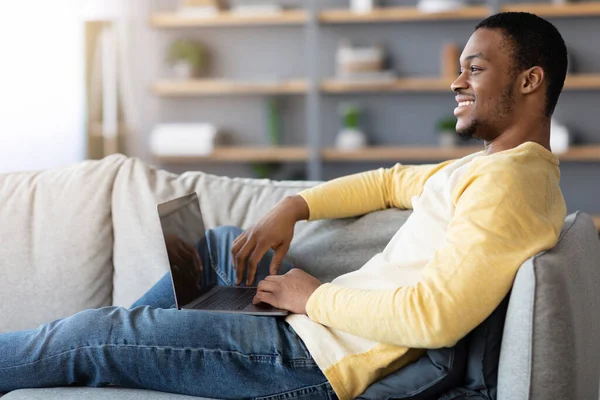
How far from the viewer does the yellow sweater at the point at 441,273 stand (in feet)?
4.24

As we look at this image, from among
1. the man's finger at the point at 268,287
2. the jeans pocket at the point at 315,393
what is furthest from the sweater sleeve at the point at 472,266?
the man's finger at the point at 268,287

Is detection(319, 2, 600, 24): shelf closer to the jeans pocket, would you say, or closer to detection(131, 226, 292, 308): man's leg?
detection(131, 226, 292, 308): man's leg

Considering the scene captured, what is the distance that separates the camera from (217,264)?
73.0 inches

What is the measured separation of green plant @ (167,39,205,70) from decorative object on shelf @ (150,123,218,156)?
0.39 metres

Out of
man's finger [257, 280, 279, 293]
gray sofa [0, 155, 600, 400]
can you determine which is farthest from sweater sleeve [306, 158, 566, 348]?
gray sofa [0, 155, 600, 400]

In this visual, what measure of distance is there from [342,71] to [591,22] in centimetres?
142

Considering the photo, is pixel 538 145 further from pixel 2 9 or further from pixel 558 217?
pixel 2 9

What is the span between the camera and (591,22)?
445 cm

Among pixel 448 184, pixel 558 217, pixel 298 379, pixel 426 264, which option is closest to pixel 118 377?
pixel 298 379

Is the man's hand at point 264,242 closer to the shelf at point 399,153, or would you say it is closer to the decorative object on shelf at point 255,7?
the shelf at point 399,153

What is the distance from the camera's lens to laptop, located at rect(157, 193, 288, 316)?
1602mm

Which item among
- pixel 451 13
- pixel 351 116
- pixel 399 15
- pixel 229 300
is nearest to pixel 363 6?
pixel 399 15

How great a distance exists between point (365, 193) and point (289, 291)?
0.47 metres

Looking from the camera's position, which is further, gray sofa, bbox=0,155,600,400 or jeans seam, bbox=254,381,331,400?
gray sofa, bbox=0,155,600,400
